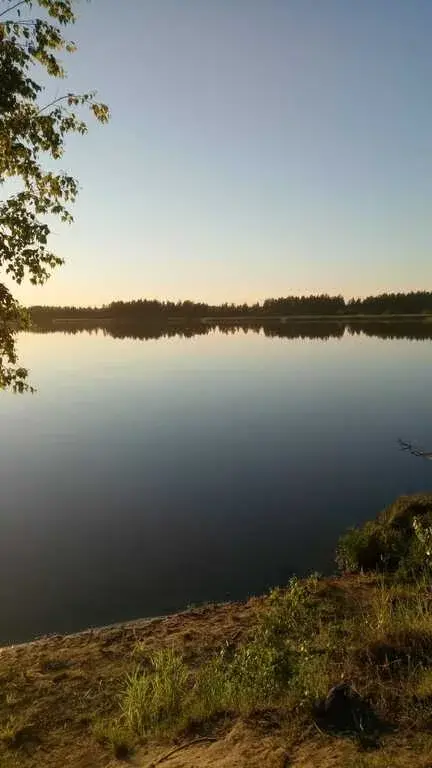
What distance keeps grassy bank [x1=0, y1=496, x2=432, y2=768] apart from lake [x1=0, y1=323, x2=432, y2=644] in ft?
7.67

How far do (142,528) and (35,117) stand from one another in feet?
36.2

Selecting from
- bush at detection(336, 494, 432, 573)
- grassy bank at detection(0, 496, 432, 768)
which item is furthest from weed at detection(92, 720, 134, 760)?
bush at detection(336, 494, 432, 573)

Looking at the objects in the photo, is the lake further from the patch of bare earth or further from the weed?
the weed

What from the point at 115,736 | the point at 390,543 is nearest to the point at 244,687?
the point at 115,736

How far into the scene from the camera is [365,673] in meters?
6.88

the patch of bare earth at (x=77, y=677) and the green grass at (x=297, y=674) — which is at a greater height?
the green grass at (x=297, y=674)

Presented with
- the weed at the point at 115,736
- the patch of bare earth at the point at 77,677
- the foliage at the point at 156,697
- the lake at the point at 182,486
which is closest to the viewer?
the weed at the point at 115,736

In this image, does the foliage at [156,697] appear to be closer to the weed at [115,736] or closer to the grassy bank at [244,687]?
the grassy bank at [244,687]

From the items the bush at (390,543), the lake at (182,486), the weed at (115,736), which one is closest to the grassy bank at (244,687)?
the weed at (115,736)

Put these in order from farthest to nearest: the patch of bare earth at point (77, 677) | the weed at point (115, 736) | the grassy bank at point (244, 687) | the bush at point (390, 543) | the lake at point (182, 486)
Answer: the lake at point (182, 486), the bush at point (390, 543), the patch of bare earth at point (77, 677), the weed at point (115, 736), the grassy bank at point (244, 687)

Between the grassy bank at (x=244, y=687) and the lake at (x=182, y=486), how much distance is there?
2.34 meters

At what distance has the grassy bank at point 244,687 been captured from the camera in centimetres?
558

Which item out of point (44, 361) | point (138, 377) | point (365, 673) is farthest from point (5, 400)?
point (365, 673)

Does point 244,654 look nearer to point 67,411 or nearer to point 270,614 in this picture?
point 270,614
